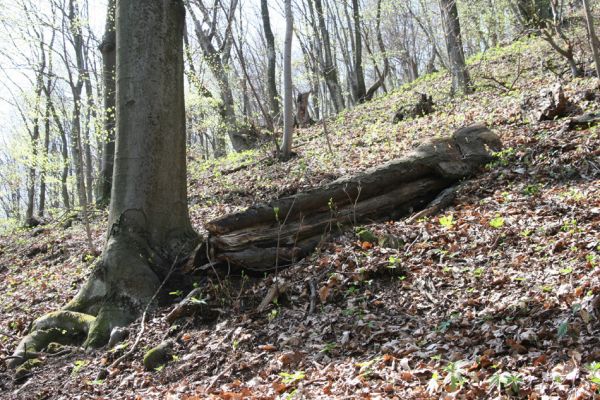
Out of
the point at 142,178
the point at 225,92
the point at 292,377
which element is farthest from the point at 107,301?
the point at 225,92

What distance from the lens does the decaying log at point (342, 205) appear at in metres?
5.40

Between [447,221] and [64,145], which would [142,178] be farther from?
[64,145]

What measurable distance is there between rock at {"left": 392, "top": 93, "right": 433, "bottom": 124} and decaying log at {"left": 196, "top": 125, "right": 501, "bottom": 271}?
4965 mm

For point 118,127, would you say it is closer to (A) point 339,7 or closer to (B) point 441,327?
(B) point 441,327

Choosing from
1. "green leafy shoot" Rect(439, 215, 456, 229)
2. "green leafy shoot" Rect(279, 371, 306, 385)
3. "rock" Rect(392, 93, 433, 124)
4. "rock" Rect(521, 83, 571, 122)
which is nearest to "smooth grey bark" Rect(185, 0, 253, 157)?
"rock" Rect(392, 93, 433, 124)

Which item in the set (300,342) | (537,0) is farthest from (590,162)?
(537,0)

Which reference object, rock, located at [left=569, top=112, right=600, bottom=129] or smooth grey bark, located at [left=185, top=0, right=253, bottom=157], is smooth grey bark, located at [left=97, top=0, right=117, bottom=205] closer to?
smooth grey bark, located at [left=185, top=0, right=253, bottom=157]

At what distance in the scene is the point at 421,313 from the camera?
4129 mm

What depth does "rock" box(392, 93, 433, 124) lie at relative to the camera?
38.9ft

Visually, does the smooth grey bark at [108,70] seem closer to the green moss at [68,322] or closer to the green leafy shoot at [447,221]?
the green moss at [68,322]

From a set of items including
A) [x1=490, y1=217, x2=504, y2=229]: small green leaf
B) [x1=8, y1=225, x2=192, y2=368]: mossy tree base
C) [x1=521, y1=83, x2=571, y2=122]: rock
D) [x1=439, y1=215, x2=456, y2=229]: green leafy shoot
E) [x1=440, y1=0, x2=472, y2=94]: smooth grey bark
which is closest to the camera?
[x1=490, y1=217, x2=504, y2=229]: small green leaf

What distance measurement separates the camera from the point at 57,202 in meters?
37.6

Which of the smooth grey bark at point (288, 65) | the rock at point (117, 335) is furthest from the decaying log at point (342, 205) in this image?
the smooth grey bark at point (288, 65)

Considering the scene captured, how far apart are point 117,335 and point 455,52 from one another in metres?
11.4
